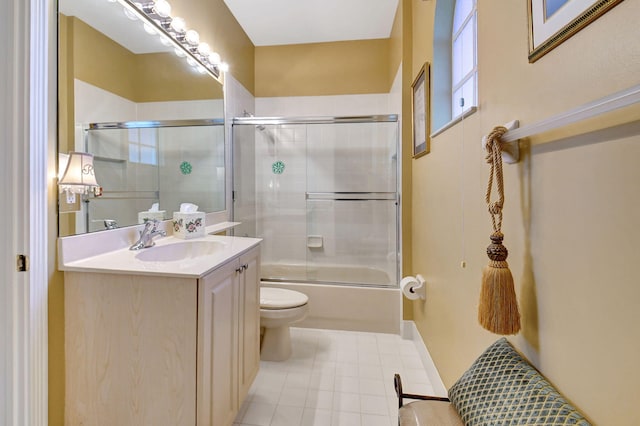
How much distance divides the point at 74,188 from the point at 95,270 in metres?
0.35

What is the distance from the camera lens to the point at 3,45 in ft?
3.15

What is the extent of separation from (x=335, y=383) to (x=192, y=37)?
2470 mm

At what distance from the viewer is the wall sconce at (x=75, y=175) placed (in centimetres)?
110

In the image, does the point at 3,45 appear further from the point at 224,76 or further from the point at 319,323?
the point at 319,323

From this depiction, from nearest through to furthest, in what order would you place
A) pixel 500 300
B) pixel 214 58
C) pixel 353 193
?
pixel 500 300, pixel 214 58, pixel 353 193

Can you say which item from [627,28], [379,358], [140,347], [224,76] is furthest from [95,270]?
[224,76]

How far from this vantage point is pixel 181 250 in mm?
1593

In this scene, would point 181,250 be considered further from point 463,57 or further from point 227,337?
point 463,57

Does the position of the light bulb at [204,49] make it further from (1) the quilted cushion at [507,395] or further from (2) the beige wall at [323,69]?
(1) the quilted cushion at [507,395]

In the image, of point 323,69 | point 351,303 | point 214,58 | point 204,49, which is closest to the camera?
point 204,49

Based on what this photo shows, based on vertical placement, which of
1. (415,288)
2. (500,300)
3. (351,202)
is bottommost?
(415,288)

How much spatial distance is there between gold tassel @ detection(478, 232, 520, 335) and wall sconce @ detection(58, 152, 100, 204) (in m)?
1.51

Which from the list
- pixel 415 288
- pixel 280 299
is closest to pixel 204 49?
pixel 280 299

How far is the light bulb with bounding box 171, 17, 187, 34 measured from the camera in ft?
5.86
